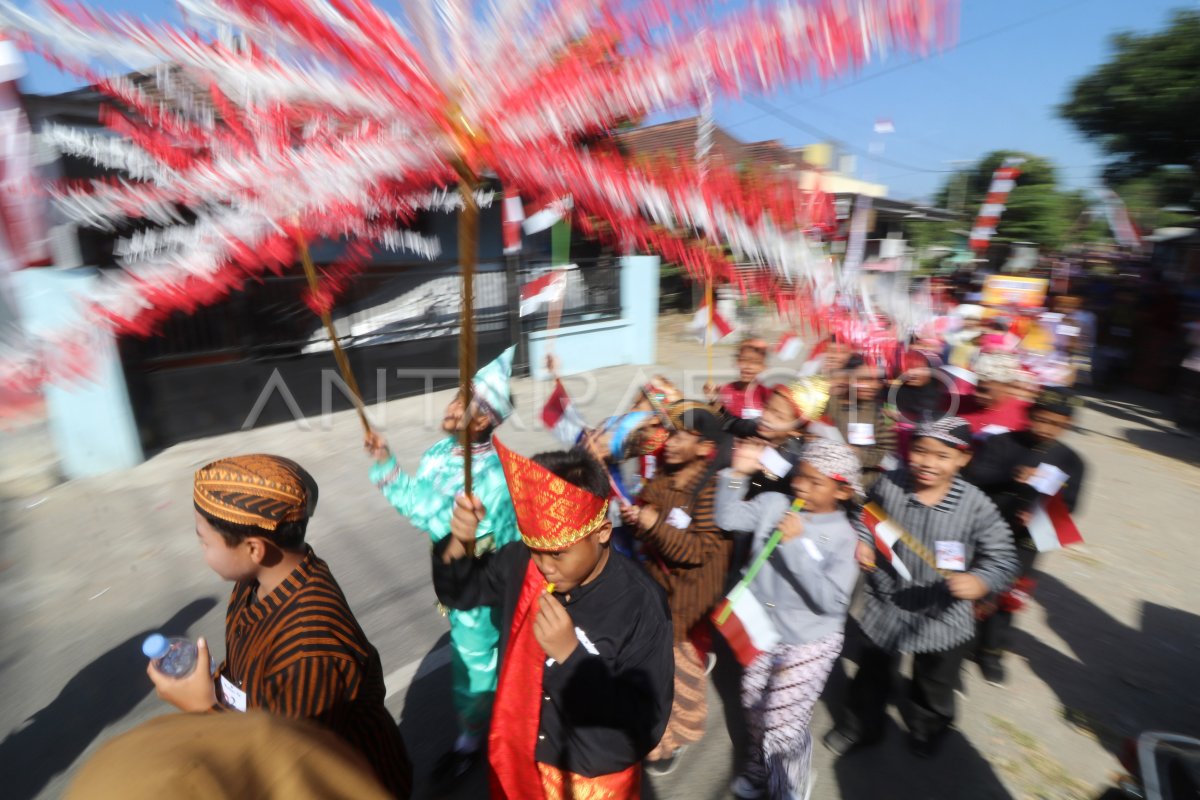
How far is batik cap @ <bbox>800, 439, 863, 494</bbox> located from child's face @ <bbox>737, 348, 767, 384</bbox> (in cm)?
163

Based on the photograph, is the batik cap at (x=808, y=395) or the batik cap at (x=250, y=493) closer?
the batik cap at (x=250, y=493)

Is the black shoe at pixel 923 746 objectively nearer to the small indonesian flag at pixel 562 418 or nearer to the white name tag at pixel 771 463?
the white name tag at pixel 771 463

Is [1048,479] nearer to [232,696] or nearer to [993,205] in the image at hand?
[993,205]

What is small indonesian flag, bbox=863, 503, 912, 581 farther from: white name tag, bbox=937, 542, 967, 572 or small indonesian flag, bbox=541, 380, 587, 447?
small indonesian flag, bbox=541, 380, 587, 447

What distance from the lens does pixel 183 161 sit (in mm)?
1046

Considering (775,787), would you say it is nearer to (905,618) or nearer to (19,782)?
(905,618)

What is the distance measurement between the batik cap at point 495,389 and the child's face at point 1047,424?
2510mm

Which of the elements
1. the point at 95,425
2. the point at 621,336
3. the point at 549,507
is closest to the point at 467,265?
the point at 549,507

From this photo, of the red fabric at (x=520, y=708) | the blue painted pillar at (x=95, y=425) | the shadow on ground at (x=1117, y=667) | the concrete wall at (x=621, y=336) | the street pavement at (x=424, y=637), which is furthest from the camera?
the concrete wall at (x=621, y=336)

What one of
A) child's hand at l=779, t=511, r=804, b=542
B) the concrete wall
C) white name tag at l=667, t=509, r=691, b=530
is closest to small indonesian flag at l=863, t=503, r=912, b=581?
child's hand at l=779, t=511, r=804, b=542

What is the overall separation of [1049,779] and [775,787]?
3.82 ft

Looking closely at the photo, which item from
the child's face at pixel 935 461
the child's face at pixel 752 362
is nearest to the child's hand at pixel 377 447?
the child's face at pixel 935 461

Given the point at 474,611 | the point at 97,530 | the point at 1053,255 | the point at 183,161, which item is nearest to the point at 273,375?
the point at 97,530

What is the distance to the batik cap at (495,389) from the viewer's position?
242 centimetres
